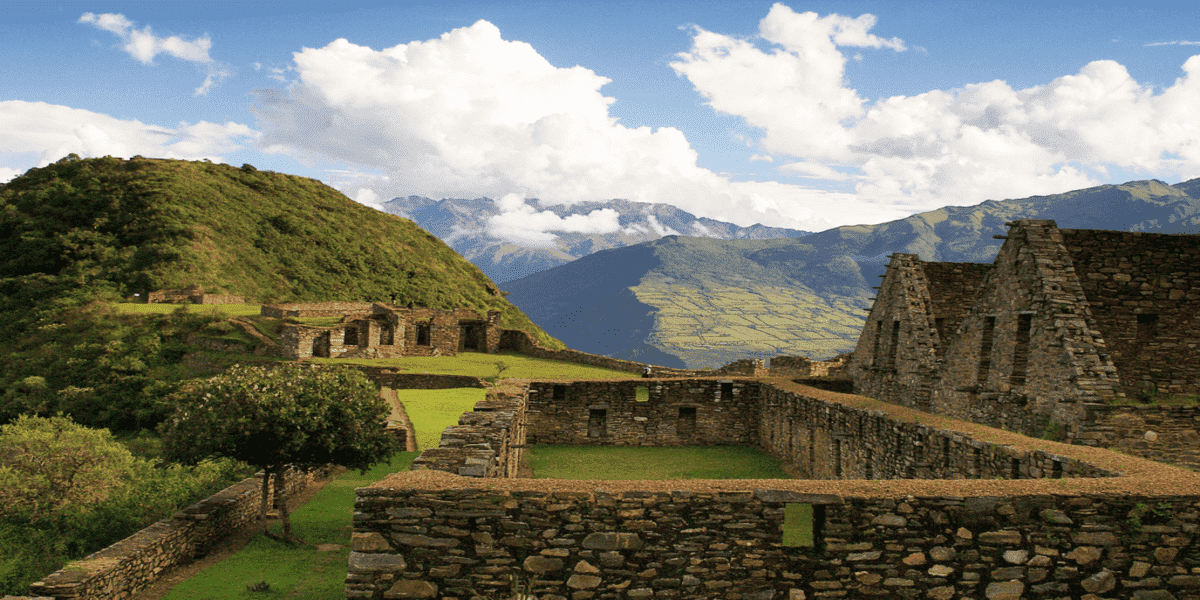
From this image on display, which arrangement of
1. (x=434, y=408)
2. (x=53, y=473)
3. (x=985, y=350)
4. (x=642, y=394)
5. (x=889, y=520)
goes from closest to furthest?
(x=889, y=520)
(x=985, y=350)
(x=53, y=473)
(x=642, y=394)
(x=434, y=408)

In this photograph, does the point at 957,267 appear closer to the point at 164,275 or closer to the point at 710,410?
the point at 710,410

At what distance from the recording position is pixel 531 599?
680cm

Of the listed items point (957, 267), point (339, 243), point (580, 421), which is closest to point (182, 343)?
point (580, 421)

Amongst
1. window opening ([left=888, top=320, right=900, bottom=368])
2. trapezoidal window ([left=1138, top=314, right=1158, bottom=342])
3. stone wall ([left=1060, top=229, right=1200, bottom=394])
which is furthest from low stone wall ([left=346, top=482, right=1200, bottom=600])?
window opening ([left=888, top=320, right=900, bottom=368])

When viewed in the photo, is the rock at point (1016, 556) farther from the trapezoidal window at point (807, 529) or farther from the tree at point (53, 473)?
the tree at point (53, 473)

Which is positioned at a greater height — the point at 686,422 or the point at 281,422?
the point at 281,422

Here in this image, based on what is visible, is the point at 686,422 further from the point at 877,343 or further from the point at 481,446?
the point at 481,446

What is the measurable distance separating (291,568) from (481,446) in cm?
588

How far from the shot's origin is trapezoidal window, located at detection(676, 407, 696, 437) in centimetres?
2025

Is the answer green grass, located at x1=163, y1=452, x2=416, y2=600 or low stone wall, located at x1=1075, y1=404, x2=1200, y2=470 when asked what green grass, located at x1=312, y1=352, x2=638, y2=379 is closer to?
green grass, located at x1=163, y1=452, x2=416, y2=600

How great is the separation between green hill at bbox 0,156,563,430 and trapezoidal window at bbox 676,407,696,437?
40.9m

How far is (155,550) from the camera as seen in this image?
45.8 ft

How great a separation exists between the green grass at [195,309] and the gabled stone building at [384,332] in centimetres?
271

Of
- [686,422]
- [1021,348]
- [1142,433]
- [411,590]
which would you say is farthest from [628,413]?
[411,590]
